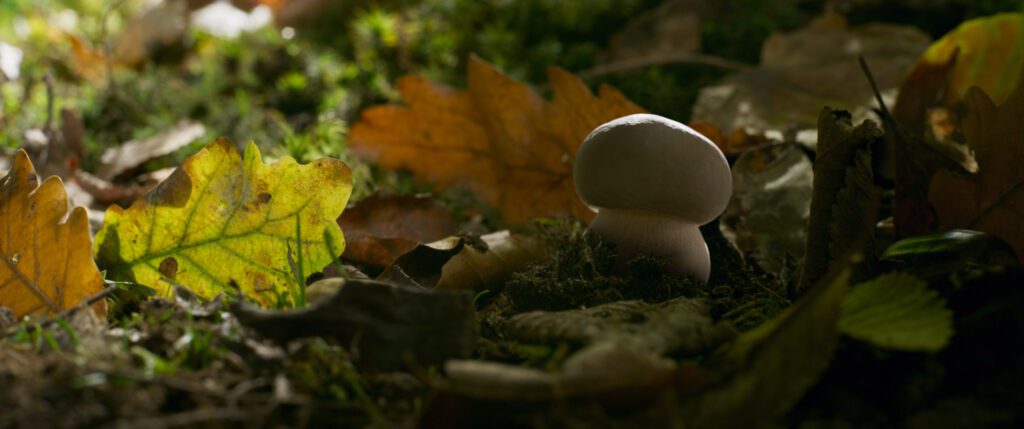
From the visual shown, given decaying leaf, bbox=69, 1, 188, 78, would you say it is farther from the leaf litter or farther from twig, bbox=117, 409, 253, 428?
twig, bbox=117, 409, 253, 428

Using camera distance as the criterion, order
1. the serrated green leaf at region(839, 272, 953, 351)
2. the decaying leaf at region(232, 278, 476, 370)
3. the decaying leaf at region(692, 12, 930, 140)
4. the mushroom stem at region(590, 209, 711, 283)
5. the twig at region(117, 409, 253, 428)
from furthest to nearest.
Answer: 1. the decaying leaf at region(692, 12, 930, 140)
2. the mushroom stem at region(590, 209, 711, 283)
3. the decaying leaf at region(232, 278, 476, 370)
4. the serrated green leaf at region(839, 272, 953, 351)
5. the twig at region(117, 409, 253, 428)

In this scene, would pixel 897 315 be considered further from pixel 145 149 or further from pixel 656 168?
pixel 145 149

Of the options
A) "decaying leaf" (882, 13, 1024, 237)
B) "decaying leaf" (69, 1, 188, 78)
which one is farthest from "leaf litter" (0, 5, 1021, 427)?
"decaying leaf" (69, 1, 188, 78)

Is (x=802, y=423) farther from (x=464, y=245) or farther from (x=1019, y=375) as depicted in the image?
(x=464, y=245)

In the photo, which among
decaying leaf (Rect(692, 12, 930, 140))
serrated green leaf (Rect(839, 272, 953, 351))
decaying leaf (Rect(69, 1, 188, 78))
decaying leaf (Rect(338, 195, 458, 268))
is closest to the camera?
serrated green leaf (Rect(839, 272, 953, 351))

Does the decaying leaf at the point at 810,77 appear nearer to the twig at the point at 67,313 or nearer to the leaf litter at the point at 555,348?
the leaf litter at the point at 555,348

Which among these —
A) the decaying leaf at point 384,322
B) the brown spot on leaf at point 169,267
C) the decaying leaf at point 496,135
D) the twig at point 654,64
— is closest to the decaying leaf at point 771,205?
the decaying leaf at point 496,135

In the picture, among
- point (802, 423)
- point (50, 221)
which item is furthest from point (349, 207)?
point (802, 423)
